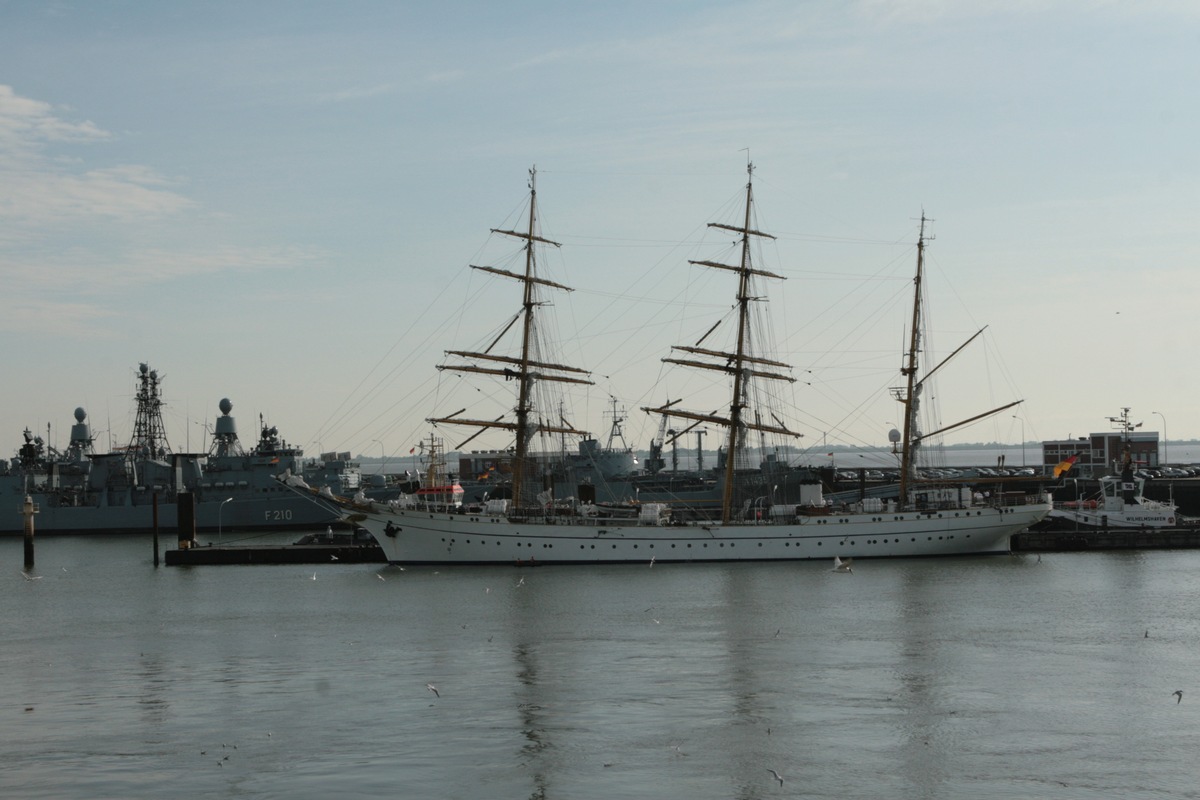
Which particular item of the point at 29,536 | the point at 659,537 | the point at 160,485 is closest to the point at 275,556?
the point at 29,536

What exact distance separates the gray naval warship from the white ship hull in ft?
90.8

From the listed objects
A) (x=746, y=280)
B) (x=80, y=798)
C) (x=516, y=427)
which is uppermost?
(x=746, y=280)

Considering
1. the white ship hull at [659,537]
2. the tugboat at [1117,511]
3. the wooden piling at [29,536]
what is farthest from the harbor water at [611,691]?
the tugboat at [1117,511]

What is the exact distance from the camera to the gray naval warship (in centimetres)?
8838

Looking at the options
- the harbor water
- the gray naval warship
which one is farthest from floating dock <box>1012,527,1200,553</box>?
the gray naval warship

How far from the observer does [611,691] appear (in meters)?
28.4

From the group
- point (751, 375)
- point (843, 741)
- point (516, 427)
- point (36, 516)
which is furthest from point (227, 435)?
point (843, 741)

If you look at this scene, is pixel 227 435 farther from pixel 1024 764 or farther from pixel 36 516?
pixel 1024 764

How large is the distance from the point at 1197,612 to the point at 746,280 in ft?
95.5

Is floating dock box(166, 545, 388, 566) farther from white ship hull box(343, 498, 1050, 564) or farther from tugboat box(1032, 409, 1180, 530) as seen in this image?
tugboat box(1032, 409, 1180, 530)

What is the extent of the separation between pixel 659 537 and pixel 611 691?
31.2 m

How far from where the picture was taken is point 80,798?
2103cm

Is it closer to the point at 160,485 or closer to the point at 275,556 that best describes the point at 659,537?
the point at 275,556

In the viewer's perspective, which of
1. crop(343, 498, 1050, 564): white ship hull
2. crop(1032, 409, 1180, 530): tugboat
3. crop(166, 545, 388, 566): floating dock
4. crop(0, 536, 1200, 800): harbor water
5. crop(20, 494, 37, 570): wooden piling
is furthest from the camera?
crop(1032, 409, 1180, 530): tugboat
